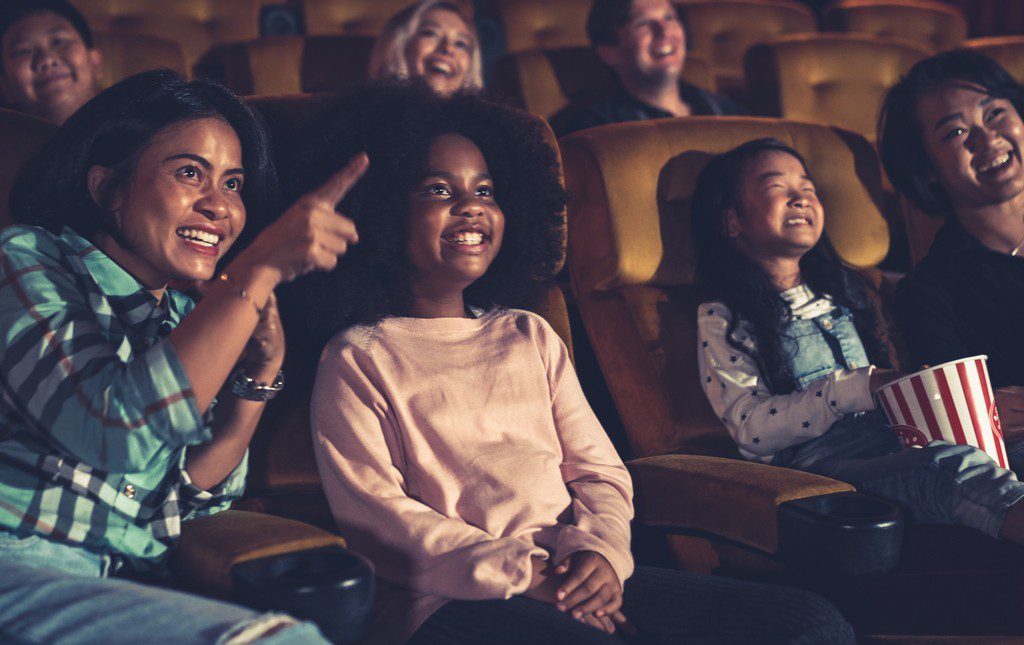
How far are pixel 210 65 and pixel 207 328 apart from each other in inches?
99.4

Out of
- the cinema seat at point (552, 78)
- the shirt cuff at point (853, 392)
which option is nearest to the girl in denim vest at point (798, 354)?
the shirt cuff at point (853, 392)

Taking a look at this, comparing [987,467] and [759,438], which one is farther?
[759,438]

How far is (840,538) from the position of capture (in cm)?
125

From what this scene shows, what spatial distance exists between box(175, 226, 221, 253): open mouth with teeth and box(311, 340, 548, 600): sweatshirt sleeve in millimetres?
239

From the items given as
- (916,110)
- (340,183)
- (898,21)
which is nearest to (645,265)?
(916,110)

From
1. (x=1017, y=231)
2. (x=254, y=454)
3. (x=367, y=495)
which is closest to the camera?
(x=367, y=495)

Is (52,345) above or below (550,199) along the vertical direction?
below

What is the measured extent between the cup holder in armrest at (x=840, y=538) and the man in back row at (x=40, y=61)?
1.90 metres

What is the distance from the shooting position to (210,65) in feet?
11.0

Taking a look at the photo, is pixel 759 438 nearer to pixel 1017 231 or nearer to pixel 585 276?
pixel 585 276

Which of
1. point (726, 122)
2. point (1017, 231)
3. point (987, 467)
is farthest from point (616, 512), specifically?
point (1017, 231)

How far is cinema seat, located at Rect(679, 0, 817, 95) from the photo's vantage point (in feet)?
15.1

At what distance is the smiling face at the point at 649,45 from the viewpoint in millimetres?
3090

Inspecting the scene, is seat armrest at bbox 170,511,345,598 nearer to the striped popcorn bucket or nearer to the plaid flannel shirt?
the plaid flannel shirt
